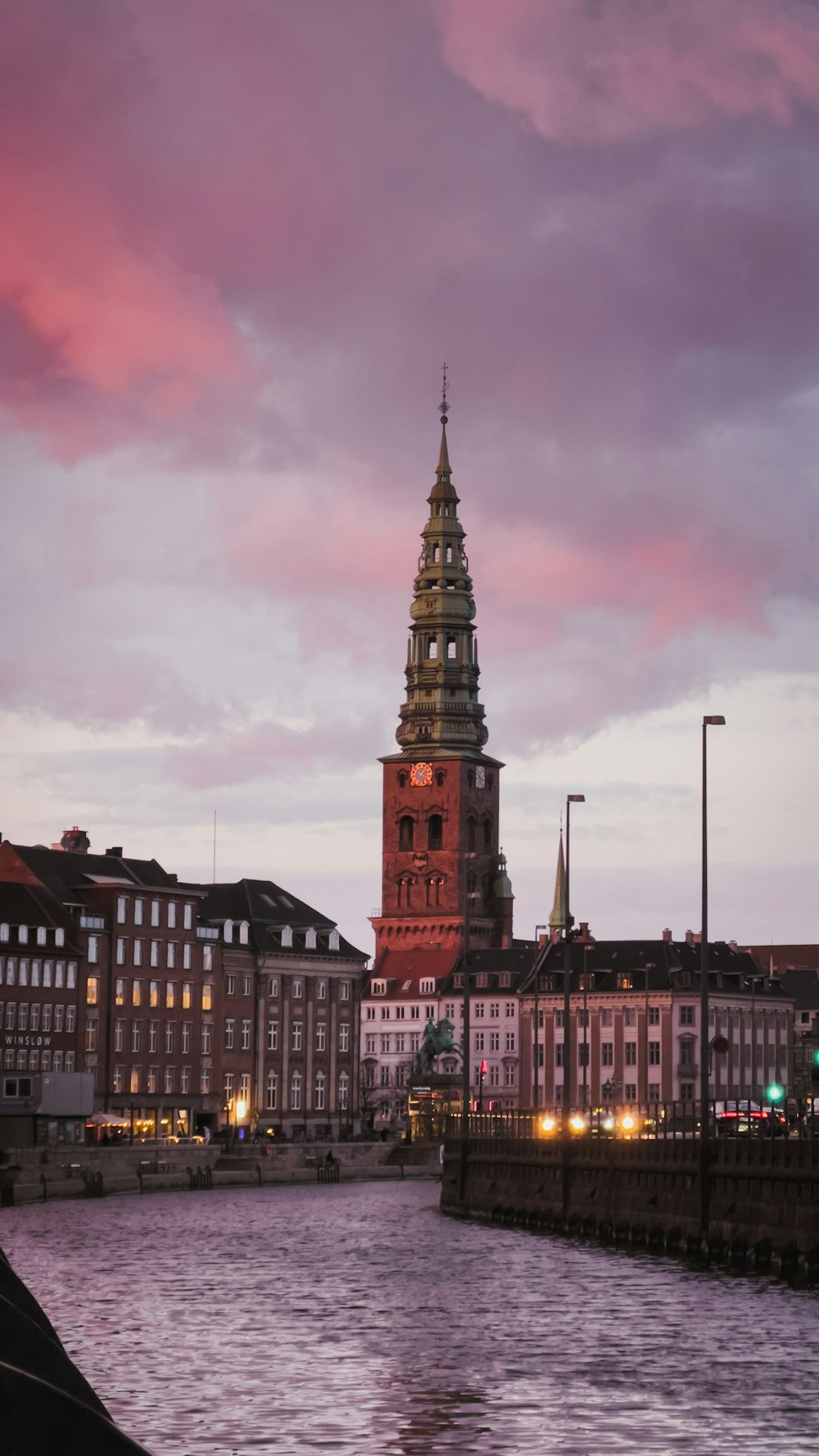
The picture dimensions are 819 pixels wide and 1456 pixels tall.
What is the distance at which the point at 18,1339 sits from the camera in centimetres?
1073

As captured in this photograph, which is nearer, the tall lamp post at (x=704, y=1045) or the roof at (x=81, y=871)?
the tall lamp post at (x=704, y=1045)

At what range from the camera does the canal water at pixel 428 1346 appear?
1396 inches

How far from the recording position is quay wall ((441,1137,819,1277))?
212 feet

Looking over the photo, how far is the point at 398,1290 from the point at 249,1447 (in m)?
33.2

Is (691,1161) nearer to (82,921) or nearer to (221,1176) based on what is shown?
(221,1176)

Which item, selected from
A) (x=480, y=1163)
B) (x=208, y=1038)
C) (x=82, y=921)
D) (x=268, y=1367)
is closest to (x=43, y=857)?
(x=82, y=921)

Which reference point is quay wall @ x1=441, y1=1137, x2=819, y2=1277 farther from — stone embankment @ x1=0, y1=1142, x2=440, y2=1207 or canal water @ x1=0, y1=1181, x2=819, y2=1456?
stone embankment @ x1=0, y1=1142, x2=440, y2=1207

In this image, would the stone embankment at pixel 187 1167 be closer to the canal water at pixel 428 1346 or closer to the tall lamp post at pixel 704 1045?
the canal water at pixel 428 1346

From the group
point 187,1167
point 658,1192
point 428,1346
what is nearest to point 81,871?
point 187,1167

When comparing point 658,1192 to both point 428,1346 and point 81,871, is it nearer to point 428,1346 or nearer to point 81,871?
point 428,1346

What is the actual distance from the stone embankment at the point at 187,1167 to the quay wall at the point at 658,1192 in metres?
22.0

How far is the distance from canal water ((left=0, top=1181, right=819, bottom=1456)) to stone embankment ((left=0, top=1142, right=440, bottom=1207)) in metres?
37.8

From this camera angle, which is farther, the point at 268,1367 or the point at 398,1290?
the point at 398,1290

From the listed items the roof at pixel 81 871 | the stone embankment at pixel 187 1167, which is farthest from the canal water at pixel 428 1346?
the roof at pixel 81 871
